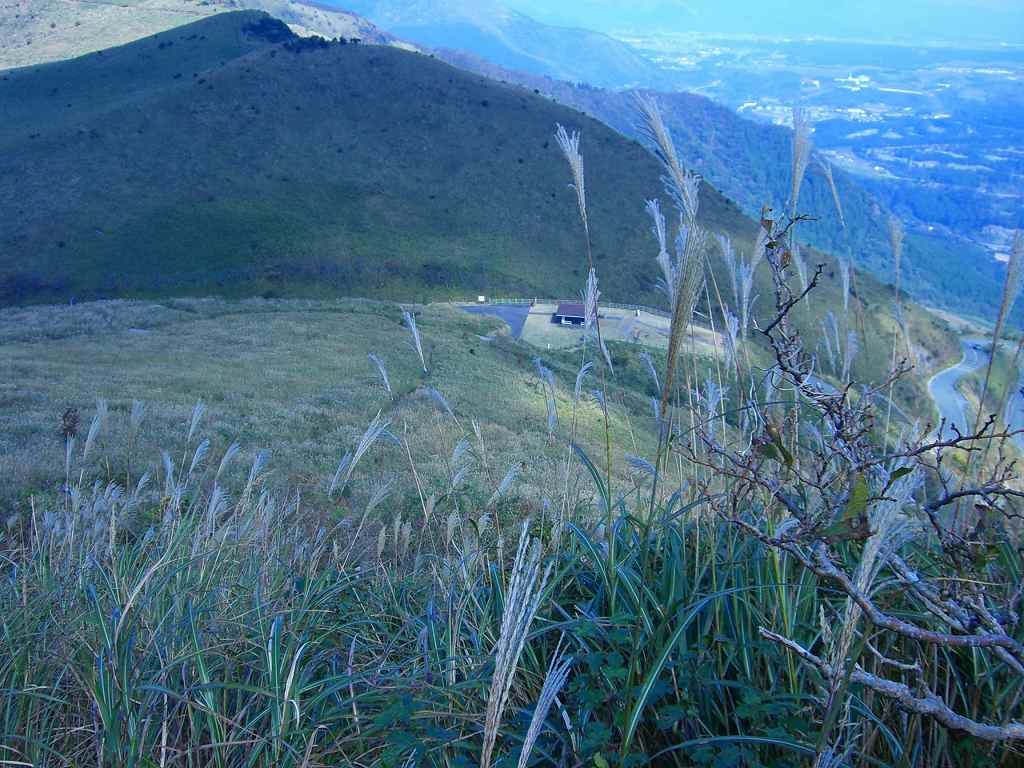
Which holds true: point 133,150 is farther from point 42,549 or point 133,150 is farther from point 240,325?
point 42,549

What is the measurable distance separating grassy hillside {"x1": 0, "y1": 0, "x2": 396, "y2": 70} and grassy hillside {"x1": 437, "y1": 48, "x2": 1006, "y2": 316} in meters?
48.8

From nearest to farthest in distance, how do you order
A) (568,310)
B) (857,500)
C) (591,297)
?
(857,500), (591,297), (568,310)

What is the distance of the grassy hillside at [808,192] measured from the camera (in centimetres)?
9175

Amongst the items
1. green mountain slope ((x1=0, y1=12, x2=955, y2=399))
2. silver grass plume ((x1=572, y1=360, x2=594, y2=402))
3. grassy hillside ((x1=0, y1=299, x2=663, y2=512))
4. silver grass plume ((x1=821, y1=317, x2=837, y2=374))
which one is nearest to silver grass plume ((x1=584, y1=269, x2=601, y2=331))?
silver grass plume ((x1=572, y1=360, x2=594, y2=402))

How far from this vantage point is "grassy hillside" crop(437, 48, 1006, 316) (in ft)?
301

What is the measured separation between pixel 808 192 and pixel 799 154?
97827mm

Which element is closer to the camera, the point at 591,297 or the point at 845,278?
the point at 591,297

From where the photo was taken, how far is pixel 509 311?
4147cm

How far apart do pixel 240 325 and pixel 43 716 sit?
881 inches

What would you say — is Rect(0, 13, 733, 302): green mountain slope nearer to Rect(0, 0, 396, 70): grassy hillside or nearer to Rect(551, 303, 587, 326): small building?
Rect(551, 303, 587, 326): small building

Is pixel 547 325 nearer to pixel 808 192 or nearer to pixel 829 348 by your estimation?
pixel 829 348

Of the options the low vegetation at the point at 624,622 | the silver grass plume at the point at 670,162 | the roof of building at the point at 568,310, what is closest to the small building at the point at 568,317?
the roof of building at the point at 568,310

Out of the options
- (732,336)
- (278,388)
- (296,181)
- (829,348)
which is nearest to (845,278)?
(829,348)

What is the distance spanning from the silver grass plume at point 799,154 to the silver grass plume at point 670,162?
465 millimetres
